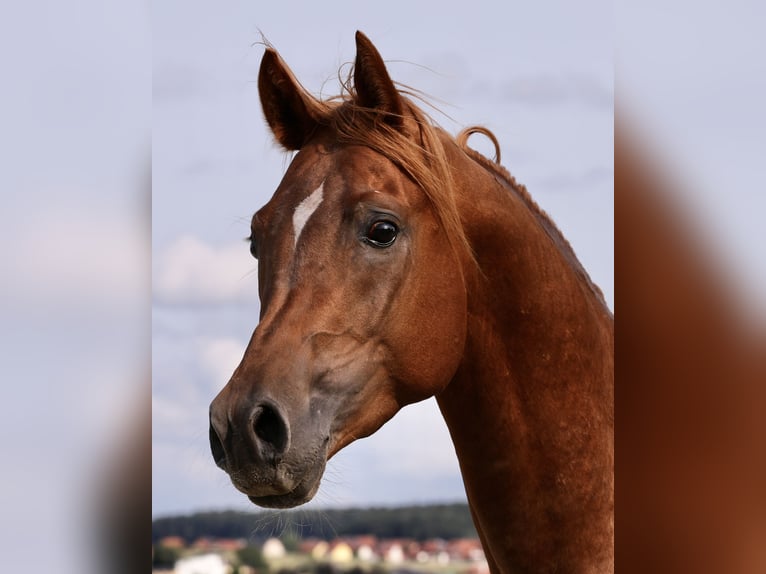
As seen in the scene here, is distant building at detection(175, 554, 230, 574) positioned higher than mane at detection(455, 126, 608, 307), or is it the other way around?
mane at detection(455, 126, 608, 307)

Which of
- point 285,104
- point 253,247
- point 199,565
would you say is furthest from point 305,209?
point 199,565

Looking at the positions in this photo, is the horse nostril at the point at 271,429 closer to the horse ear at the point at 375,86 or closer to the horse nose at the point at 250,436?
the horse nose at the point at 250,436

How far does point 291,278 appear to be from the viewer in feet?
8.64

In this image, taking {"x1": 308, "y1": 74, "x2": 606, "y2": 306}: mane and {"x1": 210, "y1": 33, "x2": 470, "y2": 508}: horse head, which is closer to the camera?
{"x1": 210, "y1": 33, "x2": 470, "y2": 508}: horse head

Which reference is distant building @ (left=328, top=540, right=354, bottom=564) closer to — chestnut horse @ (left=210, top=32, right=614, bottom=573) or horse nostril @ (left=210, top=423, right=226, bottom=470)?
chestnut horse @ (left=210, top=32, right=614, bottom=573)

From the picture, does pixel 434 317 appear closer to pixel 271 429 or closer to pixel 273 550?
pixel 271 429

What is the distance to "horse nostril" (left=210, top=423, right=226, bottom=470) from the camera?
238 cm

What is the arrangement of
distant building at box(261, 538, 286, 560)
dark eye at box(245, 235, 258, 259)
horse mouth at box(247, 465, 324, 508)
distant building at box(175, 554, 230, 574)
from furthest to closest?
1. distant building at box(261, 538, 286, 560)
2. distant building at box(175, 554, 230, 574)
3. dark eye at box(245, 235, 258, 259)
4. horse mouth at box(247, 465, 324, 508)

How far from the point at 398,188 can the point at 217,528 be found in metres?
10.3

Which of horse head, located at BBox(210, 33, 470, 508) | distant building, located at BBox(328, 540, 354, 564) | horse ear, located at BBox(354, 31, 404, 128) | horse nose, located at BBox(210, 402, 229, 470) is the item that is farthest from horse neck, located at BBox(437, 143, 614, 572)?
distant building, located at BBox(328, 540, 354, 564)

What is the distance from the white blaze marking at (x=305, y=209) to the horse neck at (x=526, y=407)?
1.78 feet

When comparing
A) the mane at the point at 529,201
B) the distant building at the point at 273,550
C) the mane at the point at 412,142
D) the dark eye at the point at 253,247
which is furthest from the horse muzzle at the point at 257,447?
the distant building at the point at 273,550
